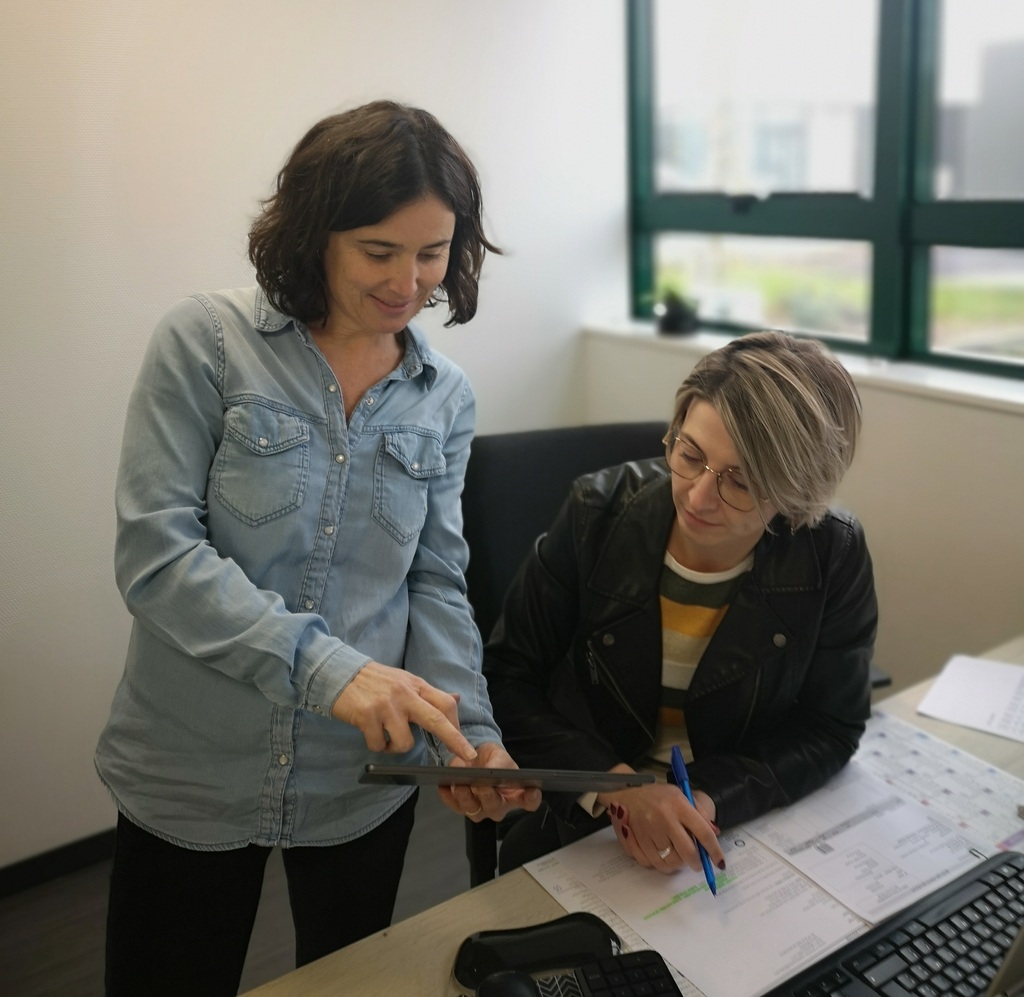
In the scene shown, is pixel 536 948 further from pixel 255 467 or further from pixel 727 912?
pixel 255 467

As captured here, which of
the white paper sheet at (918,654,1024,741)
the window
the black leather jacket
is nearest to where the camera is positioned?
the black leather jacket

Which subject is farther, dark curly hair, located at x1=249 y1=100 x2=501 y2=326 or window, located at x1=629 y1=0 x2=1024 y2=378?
window, located at x1=629 y1=0 x2=1024 y2=378

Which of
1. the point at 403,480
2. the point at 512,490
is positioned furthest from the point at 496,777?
the point at 512,490

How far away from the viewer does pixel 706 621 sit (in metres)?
1.54

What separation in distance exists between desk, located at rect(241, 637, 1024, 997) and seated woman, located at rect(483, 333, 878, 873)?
16cm

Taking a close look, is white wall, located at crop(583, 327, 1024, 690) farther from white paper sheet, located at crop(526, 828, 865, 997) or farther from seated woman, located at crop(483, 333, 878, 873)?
white paper sheet, located at crop(526, 828, 865, 997)

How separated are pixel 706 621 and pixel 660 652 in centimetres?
8

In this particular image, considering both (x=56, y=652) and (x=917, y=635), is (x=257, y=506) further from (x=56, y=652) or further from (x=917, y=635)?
(x=917, y=635)

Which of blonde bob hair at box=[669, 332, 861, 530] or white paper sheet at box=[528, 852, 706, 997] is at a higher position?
blonde bob hair at box=[669, 332, 861, 530]

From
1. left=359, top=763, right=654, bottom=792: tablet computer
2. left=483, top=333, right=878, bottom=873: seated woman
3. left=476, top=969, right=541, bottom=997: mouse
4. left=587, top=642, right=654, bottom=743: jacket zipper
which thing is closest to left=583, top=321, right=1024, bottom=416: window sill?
left=483, top=333, right=878, bottom=873: seated woman

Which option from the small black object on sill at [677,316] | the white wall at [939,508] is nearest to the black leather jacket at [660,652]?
the white wall at [939,508]

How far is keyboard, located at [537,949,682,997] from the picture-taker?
1.04m

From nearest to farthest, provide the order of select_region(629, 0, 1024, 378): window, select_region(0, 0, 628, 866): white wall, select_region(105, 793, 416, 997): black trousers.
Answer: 1. select_region(105, 793, 416, 997): black trousers
2. select_region(0, 0, 628, 866): white wall
3. select_region(629, 0, 1024, 378): window

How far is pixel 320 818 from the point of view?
134 centimetres
